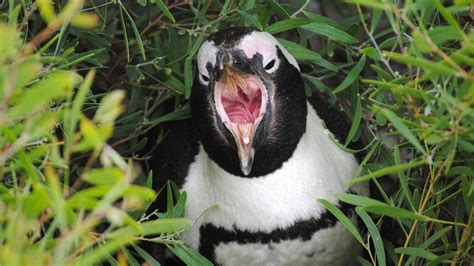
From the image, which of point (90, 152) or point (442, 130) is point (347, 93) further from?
point (442, 130)

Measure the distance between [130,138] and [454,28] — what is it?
3.41 ft

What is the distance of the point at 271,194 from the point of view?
1889mm

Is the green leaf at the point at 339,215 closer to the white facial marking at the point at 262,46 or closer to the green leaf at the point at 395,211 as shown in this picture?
the green leaf at the point at 395,211

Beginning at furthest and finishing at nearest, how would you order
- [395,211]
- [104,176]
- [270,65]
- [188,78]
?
1. [188,78]
2. [270,65]
3. [395,211]
4. [104,176]

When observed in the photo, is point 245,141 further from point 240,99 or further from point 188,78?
point 188,78

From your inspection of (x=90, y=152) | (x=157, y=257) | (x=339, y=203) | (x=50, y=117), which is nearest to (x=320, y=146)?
(x=339, y=203)

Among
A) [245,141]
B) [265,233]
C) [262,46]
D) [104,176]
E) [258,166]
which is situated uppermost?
[104,176]

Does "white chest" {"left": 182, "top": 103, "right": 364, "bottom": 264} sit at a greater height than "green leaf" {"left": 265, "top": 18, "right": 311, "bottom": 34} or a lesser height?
lesser

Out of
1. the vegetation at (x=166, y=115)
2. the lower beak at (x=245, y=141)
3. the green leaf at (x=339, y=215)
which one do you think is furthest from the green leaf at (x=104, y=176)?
the green leaf at (x=339, y=215)

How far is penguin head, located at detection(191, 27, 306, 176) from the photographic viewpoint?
1.77 metres

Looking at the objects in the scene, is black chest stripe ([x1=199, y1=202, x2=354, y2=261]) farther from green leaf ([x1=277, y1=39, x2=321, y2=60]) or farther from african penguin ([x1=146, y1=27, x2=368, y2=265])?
green leaf ([x1=277, y1=39, x2=321, y2=60])

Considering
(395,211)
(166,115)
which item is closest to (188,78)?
(166,115)

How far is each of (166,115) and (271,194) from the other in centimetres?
38

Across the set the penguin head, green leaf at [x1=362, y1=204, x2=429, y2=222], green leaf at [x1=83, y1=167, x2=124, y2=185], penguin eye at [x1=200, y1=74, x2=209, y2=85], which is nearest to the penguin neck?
the penguin head
